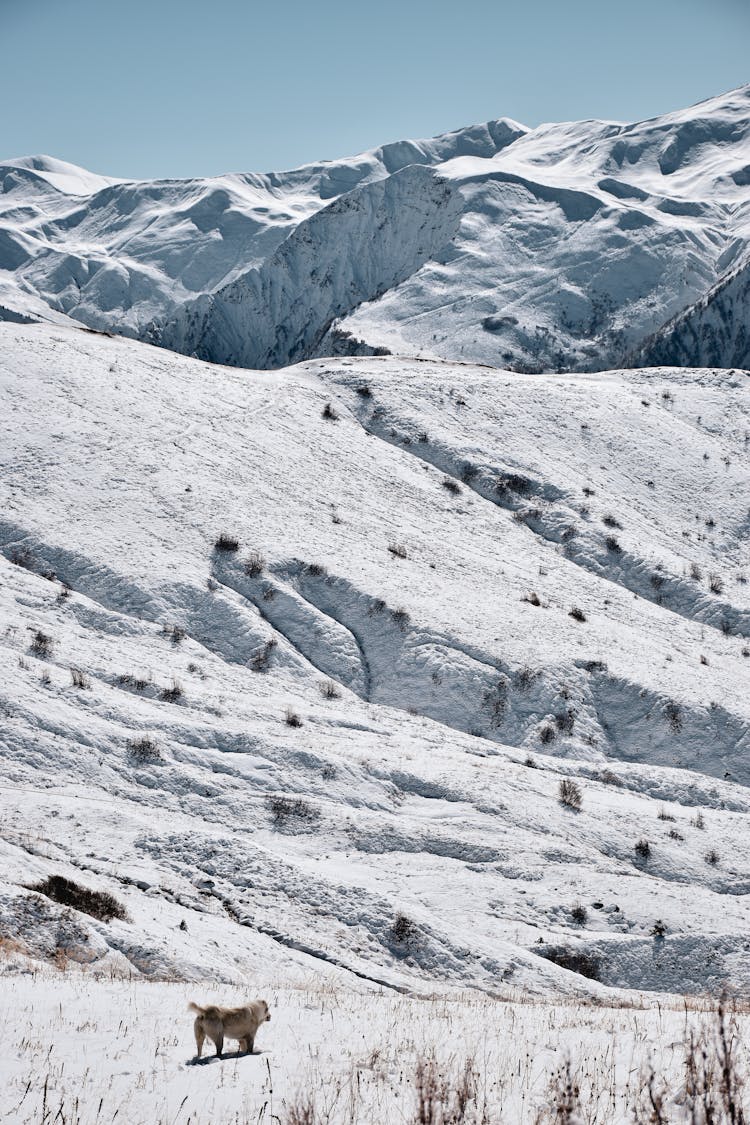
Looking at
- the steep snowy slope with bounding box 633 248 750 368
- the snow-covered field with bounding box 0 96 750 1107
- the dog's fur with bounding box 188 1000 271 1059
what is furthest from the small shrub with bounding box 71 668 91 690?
the steep snowy slope with bounding box 633 248 750 368

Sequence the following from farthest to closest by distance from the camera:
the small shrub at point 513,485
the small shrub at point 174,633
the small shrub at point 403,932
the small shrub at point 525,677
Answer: the small shrub at point 513,485, the small shrub at point 525,677, the small shrub at point 174,633, the small shrub at point 403,932

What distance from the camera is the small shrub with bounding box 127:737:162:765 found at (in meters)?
23.9

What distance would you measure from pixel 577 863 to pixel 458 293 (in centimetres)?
14210

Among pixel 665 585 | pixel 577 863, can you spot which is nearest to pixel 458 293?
pixel 665 585

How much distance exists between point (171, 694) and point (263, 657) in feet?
17.2

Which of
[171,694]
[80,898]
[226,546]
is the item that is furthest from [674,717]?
[80,898]

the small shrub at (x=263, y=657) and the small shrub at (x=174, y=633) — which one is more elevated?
the small shrub at (x=174, y=633)

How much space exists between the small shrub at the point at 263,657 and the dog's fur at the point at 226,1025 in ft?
77.1

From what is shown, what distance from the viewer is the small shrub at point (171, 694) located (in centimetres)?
Result: 2752

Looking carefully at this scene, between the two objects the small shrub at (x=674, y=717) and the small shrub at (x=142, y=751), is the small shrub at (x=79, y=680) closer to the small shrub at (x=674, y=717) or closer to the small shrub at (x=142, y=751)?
the small shrub at (x=142, y=751)

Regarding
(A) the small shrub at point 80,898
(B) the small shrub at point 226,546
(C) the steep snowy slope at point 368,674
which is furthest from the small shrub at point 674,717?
(A) the small shrub at point 80,898

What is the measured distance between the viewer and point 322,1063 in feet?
26.6

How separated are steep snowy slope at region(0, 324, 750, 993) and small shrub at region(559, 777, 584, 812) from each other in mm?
231

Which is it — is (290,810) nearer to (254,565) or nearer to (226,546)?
(254,565)
